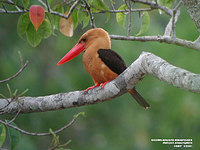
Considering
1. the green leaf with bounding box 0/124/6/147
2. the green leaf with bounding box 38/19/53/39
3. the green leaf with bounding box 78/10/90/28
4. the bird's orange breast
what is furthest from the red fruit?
the bird's orange breast

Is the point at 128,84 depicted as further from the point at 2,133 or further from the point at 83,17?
the point at 2,133

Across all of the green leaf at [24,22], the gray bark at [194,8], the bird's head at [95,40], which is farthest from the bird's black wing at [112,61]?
the gray bark at [194,8]

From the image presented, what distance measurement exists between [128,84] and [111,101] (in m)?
4.84

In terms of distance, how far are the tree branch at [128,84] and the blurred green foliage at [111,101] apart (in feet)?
11.3

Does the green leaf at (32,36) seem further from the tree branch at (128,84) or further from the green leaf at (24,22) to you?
the tree branch at (128,84)

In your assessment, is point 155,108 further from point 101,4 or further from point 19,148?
point 101,4

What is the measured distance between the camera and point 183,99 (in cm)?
698

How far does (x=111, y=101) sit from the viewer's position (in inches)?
298

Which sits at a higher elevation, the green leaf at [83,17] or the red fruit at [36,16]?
the red fruit at [36,16]

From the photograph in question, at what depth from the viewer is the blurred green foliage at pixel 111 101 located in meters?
6.90

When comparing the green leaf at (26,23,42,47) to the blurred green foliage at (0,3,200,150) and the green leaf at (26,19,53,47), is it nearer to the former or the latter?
the green leaf at (26,19,53,47)

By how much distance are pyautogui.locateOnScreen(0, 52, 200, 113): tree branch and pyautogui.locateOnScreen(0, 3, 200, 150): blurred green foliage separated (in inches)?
135

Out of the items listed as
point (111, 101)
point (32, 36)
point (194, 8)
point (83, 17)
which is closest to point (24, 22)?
point (32, 36)

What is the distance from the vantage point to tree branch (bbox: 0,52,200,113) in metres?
1.95
